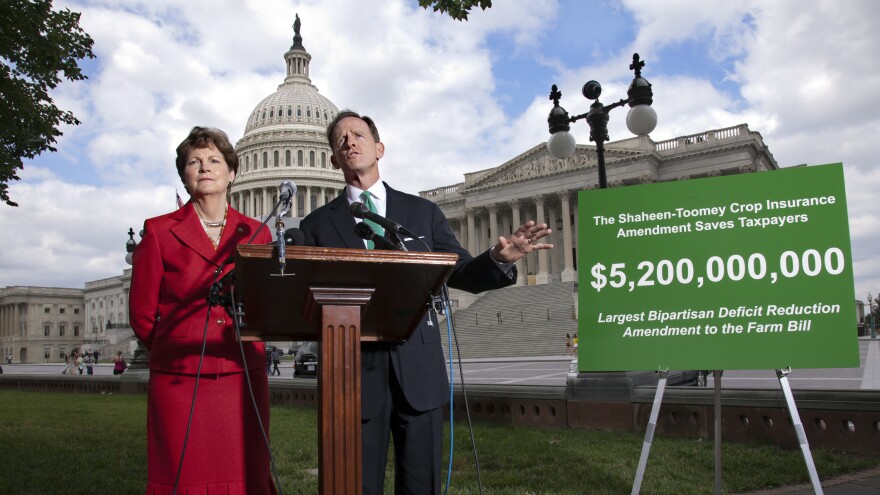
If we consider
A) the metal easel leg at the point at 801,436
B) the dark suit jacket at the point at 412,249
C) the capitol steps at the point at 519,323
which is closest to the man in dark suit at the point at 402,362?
the dark suit jacket at the point at 412,249

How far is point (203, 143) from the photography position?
3.89 m

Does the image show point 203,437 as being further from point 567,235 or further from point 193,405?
point 567,235

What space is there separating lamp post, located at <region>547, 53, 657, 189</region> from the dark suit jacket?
806 centimetres

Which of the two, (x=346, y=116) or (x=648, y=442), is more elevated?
(x=346, y=116)

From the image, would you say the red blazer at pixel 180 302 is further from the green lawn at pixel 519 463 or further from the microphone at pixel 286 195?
the green lawn at pixel 519 463

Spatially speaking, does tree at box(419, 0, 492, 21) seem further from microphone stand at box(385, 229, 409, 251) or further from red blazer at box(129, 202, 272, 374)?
microphone stand at box(385, 229, 409, 251)

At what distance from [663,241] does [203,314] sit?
330 centimetres

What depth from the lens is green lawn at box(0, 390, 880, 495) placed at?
6.76 metres

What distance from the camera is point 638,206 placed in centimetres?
531

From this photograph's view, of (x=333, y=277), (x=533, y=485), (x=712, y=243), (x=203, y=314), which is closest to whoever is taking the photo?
(x=333, y=277)

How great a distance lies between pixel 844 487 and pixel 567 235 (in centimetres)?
6585

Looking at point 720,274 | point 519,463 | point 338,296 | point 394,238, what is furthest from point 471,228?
point 338,296

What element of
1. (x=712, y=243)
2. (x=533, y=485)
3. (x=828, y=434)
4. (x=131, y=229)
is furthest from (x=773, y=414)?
(x=131, y=229)

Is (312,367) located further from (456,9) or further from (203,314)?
(203,314)
